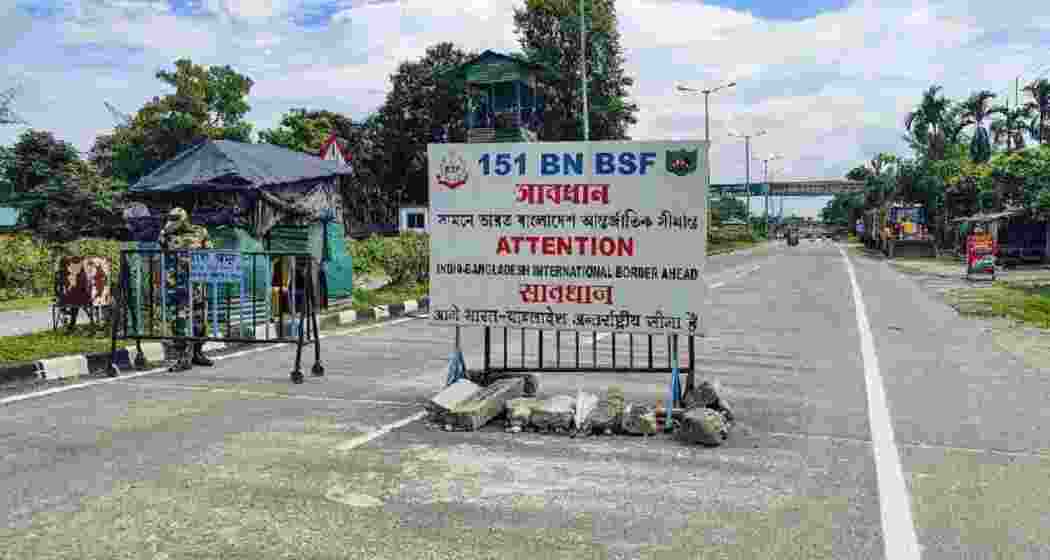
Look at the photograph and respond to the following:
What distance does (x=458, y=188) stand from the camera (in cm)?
722

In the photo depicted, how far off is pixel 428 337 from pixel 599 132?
143ft

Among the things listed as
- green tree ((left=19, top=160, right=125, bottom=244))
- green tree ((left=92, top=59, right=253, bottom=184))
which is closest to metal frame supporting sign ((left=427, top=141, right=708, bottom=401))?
green tree ((left=19, top=160, right=125, bottom=244))

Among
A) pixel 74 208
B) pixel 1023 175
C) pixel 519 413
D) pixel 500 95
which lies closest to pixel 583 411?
pixel 519 413

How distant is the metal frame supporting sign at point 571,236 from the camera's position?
6750mm

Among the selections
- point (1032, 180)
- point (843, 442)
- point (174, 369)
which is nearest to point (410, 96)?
point (1032, 180)

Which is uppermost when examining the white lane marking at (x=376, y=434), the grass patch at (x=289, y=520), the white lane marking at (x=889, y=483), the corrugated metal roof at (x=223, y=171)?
the corrugated metal roof at (x=223, y=171)

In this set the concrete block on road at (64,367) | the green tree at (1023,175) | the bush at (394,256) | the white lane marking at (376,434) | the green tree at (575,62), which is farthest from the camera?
the green tree at (575,62)

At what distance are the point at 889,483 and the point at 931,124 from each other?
69780 millimetres

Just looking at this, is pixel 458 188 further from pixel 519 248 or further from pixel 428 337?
pixel 428 337

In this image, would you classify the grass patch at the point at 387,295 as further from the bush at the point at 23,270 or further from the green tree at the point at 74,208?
the green tree at the point at 74,208

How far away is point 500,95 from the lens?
117ft

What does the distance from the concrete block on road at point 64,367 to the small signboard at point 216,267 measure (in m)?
1.54

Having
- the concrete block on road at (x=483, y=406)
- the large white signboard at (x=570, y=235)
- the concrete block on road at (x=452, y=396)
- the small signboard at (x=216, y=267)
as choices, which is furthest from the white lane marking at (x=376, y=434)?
the small signboard at (x=216, y=267)

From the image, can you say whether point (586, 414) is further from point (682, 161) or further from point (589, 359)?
point (589, 359)
